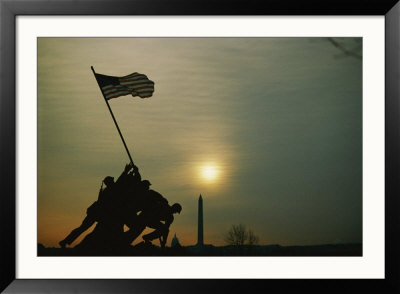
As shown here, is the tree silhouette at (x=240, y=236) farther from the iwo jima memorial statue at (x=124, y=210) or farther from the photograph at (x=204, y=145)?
the iwo jima memorial statue at (x=124, y=210)

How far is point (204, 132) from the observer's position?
8.98ft

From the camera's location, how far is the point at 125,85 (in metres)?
2.69

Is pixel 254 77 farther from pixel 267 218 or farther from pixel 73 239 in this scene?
pixel 73 239

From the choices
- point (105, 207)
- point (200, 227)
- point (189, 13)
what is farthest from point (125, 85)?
point (200, 227)

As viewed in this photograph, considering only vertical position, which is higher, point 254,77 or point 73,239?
point 254,77

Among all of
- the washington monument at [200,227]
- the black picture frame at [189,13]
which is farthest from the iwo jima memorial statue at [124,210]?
the black picture frame at [189,13]

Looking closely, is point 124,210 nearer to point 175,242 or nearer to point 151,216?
point 151,216

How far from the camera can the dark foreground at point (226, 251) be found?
268 cm

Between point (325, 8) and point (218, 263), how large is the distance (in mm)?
1384

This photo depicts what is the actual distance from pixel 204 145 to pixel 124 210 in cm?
54

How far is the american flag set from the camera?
2.69 metres

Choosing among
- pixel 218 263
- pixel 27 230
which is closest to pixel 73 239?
pixel 27 230

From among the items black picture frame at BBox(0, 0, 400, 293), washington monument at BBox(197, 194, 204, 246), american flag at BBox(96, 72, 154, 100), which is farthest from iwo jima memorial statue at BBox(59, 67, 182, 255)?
black picture frame at BBox(0, 0, 400, 293)

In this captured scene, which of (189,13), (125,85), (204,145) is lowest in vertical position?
(204,145)
